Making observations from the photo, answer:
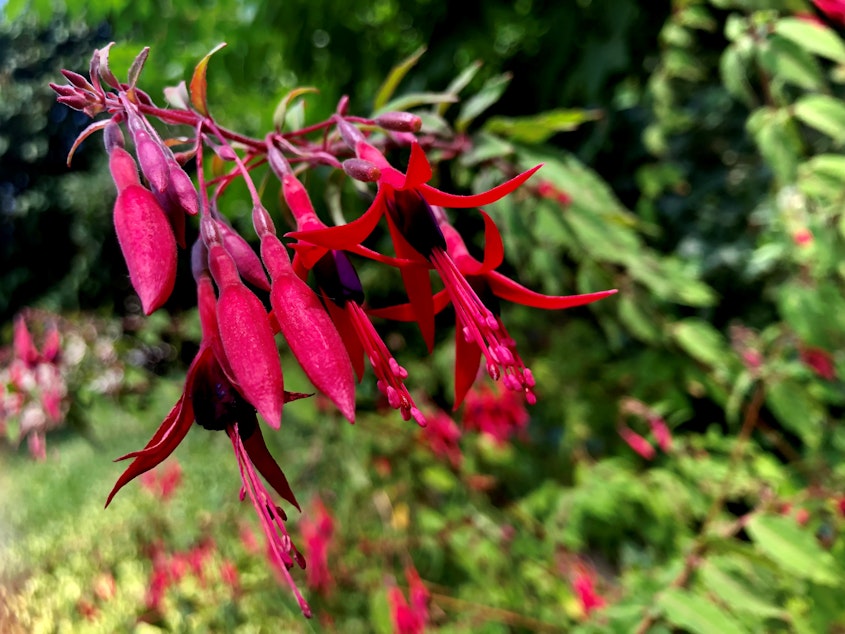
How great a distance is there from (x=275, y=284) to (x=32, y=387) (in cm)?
112

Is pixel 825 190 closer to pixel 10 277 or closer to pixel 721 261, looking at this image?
pixel 721 261

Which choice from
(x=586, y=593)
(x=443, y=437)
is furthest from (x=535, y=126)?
(x=443, y=437)

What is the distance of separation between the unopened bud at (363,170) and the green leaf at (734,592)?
0.56 metres

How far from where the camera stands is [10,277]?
16.9 ft

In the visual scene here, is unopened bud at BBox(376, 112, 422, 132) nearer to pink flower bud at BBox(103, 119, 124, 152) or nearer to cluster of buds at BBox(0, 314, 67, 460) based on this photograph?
pink flower bud at BBox(103, 119, 124, 152)

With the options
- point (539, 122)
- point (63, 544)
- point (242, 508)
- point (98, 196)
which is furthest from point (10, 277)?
point (539, 122)

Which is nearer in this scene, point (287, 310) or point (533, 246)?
Result: point (287, 310)

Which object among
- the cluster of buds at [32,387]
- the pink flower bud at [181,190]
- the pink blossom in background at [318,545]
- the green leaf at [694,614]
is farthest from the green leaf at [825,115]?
the cluster of buds at [32,387]

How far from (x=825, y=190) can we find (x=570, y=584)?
81cm

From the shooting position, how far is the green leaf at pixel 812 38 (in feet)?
2.58

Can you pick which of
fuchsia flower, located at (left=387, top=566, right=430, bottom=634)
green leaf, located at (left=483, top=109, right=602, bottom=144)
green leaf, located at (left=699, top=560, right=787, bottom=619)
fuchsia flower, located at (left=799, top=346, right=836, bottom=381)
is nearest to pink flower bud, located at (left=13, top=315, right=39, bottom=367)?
fuchsia flower, located at (left=387, top=566, right=430, bottom=634)

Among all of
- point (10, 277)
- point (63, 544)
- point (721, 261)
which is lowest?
point (10, 277)

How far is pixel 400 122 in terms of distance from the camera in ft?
1.41

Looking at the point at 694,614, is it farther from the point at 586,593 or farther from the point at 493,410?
the point at 493,410
